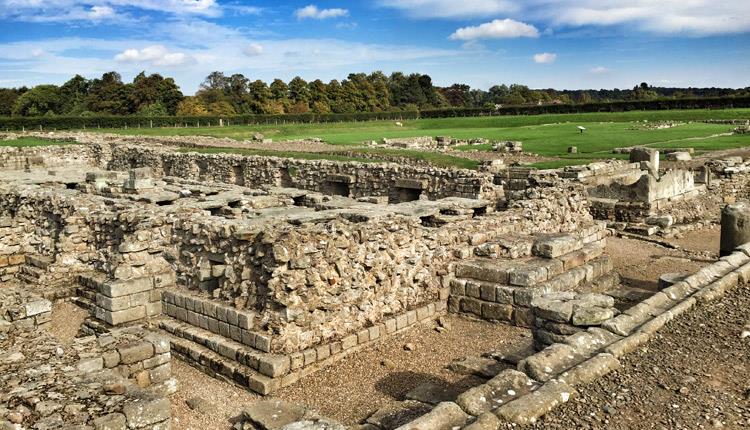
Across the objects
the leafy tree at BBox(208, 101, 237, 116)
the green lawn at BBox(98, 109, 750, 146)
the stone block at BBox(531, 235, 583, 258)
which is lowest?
the stone block at BBox(531, 235, 583, 258)

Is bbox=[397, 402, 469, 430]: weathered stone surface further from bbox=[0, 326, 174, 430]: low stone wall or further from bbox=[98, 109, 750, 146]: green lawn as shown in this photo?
bbox=[98, 109, 750, 146]: green lawn

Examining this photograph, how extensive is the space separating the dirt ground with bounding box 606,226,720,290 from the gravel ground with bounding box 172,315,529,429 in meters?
4.67

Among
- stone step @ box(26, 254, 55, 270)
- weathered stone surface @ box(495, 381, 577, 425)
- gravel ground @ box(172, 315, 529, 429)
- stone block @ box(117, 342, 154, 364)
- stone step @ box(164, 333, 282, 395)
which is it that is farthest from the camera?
stone step @ box(26, 254, 55, 270)

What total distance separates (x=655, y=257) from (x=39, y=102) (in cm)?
7884

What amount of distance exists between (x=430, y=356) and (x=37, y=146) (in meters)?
33.4

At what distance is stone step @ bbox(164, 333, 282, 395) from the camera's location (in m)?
8.29

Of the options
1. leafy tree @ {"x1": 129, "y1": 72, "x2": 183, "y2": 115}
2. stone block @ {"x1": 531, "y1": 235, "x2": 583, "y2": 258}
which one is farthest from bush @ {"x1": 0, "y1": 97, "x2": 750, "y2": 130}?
stone block @ {"x1": 531, "y1": 235, "x2": 583, "y2": 258}

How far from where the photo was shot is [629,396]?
6.05 m

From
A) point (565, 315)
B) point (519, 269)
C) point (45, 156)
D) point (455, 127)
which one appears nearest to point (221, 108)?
point (455, 127)

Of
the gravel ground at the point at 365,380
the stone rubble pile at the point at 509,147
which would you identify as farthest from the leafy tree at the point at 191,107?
the gravel ground at the point at 365,380

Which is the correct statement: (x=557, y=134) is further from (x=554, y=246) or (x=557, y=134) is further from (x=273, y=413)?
(x=273, y=413)

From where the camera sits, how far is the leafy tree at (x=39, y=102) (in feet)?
245

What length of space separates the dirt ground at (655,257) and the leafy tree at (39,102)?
7430cm

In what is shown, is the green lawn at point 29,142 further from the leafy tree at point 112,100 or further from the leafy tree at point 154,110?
the leafy tree at point 112,100
